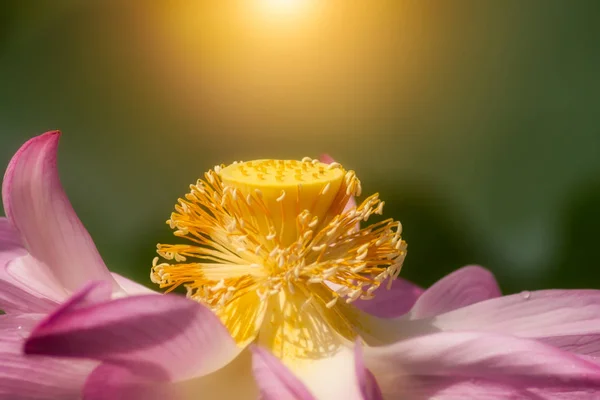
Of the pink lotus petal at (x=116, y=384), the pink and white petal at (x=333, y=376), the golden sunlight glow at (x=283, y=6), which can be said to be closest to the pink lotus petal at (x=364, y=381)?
the pink and white petal at (x=333, y=376)

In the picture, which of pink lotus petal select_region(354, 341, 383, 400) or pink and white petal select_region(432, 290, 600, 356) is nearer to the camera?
pink lotus petal select_region(354, 341, 383, 400)

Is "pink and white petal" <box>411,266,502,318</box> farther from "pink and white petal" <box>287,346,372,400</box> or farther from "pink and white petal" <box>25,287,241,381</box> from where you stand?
"pink and white petal" <box>25,287,241,381</box>

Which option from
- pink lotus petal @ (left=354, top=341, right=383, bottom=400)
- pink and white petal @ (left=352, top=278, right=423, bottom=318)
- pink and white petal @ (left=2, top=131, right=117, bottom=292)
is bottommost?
pink and white petal @ (left=352, top=278, right=423, bottom=318)

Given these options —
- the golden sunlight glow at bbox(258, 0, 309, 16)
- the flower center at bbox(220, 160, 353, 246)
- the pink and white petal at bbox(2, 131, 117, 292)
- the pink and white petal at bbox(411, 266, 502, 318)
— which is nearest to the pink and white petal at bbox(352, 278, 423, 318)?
the pink and white petal at bbox(411, 266, 502, 318)

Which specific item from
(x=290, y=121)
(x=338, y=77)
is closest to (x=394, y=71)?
(x=338, y=77)

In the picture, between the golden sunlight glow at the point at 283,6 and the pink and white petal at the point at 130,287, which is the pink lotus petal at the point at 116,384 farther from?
the golden sunlight glow at the point at 283,6

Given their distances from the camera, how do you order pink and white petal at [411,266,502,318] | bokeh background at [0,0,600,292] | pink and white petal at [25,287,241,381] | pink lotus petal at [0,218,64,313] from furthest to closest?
bokeh background at [0,0,600,292], pink and white petal at [411,266,502,318], pink lotus petal at [0,218,64,313], pink and white petal at [25,287,241,381]
